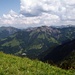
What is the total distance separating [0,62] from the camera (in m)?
17.4

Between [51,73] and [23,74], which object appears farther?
[51,73]

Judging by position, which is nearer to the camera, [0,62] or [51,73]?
[51,73]

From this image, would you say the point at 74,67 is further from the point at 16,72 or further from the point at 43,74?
the point at 16,72

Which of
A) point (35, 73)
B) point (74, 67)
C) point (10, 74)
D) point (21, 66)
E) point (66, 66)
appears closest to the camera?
point (10, 74)

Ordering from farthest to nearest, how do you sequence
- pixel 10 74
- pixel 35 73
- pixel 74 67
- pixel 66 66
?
1. pixel 66 66
2. pixel 74 67
3. pixel 35 73
4. pixel 10 74

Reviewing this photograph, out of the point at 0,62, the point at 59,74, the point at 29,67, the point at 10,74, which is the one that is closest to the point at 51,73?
the point at 59,74

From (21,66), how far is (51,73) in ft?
8.90

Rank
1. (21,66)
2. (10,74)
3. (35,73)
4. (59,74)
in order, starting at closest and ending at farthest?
1. (10,74)
2. (35,73)
3. (59,74)
4. (21,66)

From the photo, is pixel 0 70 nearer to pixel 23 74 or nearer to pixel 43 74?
pixel 23 74

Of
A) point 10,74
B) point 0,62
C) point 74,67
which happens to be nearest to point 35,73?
point 10,74

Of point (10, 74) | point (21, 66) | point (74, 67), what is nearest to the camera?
point (10, 74)

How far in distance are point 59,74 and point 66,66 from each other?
19.5ft

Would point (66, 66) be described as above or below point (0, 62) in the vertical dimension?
below

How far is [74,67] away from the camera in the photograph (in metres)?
19.6
